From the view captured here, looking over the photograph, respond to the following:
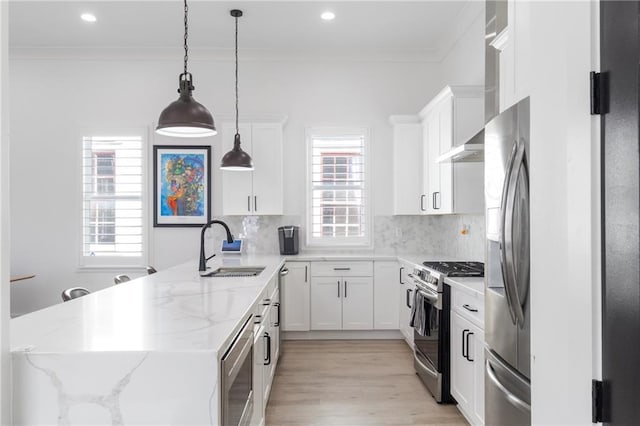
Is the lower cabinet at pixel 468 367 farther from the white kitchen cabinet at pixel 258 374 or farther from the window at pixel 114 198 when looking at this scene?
the window at pixel 114 198

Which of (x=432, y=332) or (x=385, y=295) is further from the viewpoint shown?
(x=385, y=295)

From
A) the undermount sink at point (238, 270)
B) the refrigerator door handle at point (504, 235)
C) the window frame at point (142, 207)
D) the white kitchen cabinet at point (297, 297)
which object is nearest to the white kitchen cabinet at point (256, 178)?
the white kitchen cabinet at point (297, 297)

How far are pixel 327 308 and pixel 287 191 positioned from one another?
1498 millimetres

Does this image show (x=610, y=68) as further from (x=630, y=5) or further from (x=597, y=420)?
(x=597, y=420)

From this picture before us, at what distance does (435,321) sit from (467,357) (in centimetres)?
46

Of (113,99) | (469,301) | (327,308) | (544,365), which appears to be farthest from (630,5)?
(113,99)


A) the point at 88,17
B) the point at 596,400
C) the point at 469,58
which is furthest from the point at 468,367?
the point at 88,17

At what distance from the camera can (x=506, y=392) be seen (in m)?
1.74

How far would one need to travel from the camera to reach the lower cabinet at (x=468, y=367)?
2.43m

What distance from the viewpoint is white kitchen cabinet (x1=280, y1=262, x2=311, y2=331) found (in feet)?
15.0

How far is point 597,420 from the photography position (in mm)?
1108

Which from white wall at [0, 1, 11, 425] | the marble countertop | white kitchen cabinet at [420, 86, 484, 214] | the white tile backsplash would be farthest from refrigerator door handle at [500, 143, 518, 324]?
the white tile backsplash

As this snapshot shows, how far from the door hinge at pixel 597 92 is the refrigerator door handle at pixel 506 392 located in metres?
1.11

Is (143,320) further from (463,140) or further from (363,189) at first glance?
(363,189)
